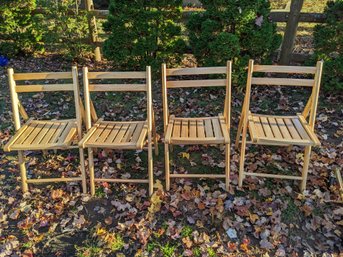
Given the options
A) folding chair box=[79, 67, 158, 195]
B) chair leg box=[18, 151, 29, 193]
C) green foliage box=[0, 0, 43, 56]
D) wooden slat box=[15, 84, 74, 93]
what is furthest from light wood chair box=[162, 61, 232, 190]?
green foliage box=[0, 0, 43, 56]

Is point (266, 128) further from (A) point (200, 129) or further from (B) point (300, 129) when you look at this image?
(A) point (200, 129)

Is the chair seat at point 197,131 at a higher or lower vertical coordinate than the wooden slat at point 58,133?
higher

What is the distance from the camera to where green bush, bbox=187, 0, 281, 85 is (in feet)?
17.4

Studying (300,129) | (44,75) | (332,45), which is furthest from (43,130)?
(332,45)

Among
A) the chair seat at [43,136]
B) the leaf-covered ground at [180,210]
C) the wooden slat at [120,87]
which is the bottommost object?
the leaf-covered ground at [180,210]

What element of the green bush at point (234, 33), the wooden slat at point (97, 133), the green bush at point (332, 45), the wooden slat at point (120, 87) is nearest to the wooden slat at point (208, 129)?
the wooden slat at point (120, 87)

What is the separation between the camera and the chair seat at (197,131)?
11.7 ft

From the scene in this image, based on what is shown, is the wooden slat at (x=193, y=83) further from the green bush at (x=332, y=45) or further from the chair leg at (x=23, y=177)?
the green bush at (x=332, y=45)

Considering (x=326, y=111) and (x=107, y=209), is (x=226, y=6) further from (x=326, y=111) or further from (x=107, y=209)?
(x=107, y=209)

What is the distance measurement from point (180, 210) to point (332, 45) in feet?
12.1

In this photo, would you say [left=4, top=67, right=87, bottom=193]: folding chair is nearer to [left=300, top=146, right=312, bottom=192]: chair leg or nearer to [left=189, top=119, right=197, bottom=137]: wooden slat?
[left=189, top=119, right=197, bottom=137]: wooden slat

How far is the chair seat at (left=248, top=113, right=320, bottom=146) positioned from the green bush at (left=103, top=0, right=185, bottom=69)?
2486mm

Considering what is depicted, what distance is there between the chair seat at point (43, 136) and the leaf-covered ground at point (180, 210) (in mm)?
563

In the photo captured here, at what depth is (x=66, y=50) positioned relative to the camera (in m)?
6.97
